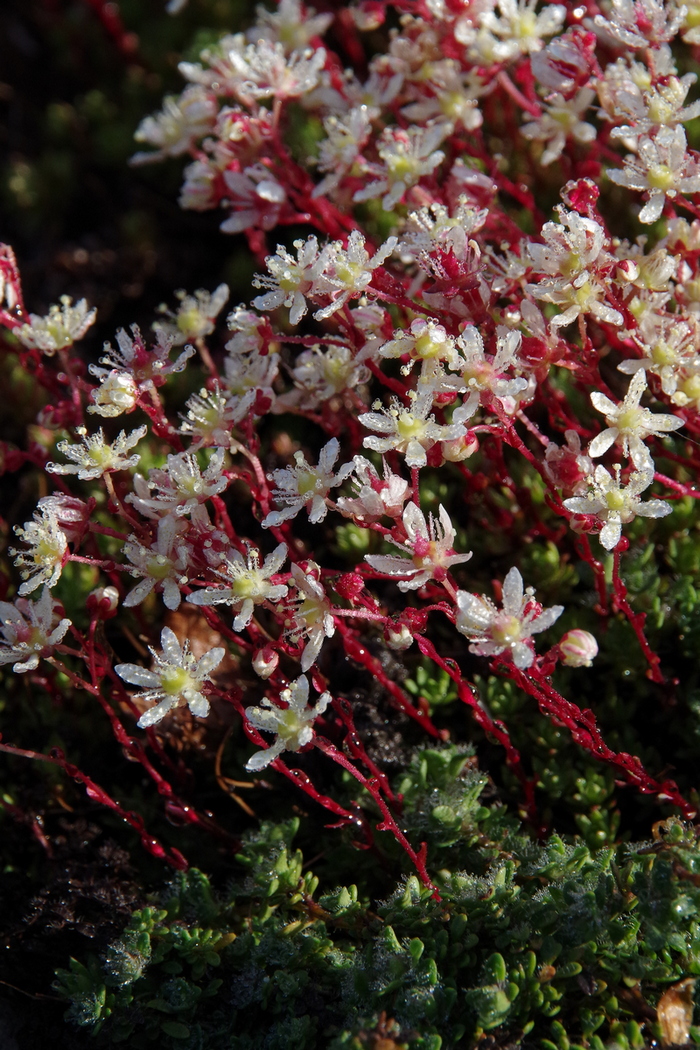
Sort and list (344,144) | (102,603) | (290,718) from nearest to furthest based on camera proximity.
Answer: (290,718)
(102,603)
(344,144)

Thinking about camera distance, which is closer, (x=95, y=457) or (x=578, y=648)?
(x=578, y=648)

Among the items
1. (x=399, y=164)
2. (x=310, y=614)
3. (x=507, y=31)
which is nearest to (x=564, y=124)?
(x=507, y=31)

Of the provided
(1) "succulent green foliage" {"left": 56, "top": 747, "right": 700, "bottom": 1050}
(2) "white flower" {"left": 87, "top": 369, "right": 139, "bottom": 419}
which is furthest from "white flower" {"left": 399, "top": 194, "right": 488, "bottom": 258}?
(1) "succulent green foliage" {"left": 56, "top": 747, "right": 700, "bottom": 1050}

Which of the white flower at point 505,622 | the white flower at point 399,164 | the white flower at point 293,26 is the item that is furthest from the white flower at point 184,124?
the white flower at point 505,622

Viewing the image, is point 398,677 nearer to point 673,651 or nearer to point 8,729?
point 673,651

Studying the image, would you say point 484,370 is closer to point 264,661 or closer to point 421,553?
point 421,553

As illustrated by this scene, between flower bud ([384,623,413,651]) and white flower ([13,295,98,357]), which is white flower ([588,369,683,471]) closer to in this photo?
flower bud ([384,623,413,651])
